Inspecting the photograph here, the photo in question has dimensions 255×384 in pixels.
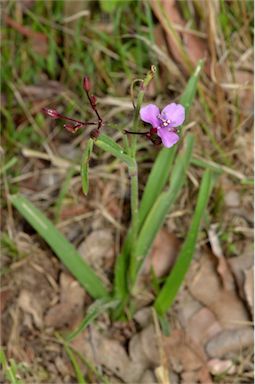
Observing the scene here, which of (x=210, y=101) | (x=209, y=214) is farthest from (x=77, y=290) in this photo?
(x=210, y=101)

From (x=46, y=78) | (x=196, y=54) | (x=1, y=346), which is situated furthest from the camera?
(x=46, y=78)

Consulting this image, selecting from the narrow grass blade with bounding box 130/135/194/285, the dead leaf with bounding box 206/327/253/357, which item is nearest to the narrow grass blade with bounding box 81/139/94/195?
the narrow grass blade with bounding box 130/135/194/285

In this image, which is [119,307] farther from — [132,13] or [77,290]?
[132,13]

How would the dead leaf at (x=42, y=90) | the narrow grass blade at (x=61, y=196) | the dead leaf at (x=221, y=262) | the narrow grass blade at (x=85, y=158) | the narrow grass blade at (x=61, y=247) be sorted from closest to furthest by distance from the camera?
1. the narrow grass blade at (x=85, y=158)
2. the narrow grass blade at (x=61, y=247)
3. the dead leaf at (x=221, y=262)
4. the narrow grass blade at (x=61, y=196)
5. the dead leaf at (x=42, y=90)

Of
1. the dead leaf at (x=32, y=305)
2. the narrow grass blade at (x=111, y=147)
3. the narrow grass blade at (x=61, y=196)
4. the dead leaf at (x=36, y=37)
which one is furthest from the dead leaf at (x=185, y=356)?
the dead leaf at (x=36, y=37)

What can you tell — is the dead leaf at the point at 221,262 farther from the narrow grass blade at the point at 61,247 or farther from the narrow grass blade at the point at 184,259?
the narrow grass blade at the point at 61,247

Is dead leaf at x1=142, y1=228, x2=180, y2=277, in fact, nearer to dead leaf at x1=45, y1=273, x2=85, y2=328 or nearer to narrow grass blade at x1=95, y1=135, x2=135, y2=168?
dead leaf at x1=45, y1=273, x2=85, y2=328

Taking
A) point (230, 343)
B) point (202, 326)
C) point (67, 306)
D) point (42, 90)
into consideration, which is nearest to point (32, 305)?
point (67, 306)
